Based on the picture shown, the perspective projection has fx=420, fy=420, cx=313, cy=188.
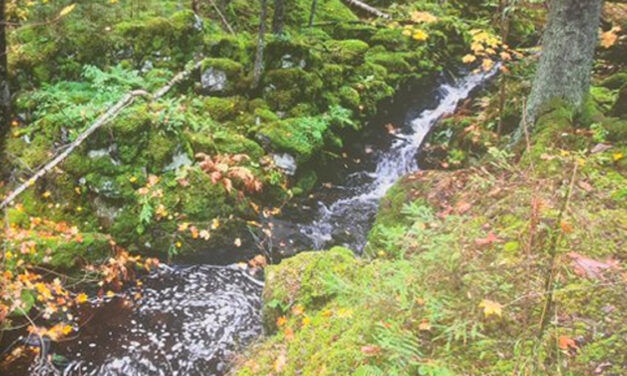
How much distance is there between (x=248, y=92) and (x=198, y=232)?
11.9 feet

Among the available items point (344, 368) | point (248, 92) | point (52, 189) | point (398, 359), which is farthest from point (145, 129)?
point (398, 359)

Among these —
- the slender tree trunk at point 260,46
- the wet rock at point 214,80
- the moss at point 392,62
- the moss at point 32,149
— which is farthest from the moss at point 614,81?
the moss at point 32,149

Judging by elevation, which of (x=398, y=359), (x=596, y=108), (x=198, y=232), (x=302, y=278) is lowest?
(x=198, y=232)

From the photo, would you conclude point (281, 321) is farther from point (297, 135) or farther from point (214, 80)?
point (214, 80)

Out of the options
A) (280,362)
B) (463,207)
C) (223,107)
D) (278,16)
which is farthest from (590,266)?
(278,16)

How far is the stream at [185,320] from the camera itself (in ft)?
17.3

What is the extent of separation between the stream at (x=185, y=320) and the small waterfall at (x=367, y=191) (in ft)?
0.07

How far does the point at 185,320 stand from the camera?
6.00 m

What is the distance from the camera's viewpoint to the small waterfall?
26.2 ft

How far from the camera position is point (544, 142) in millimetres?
5727

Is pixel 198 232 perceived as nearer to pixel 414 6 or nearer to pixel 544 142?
pixel 544 142

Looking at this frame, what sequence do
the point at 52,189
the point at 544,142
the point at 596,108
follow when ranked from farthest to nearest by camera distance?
the point at 52,189, the point at 596,108, the point at 544,142

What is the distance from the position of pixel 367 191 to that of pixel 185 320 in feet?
16.0

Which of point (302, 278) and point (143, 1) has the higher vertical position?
point (143, 1)
